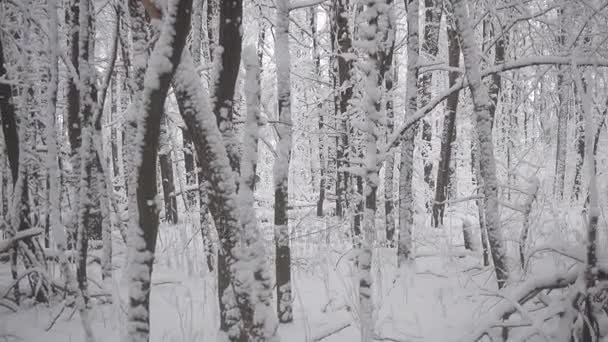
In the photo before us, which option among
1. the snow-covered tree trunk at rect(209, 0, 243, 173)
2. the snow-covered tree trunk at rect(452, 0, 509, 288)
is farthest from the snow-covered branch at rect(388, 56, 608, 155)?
the snow-covered tree trunk at rect(209, 0, 243, 173)

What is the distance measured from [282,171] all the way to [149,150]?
1584 millimetres

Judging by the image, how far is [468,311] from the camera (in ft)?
12.2

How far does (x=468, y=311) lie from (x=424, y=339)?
774mm

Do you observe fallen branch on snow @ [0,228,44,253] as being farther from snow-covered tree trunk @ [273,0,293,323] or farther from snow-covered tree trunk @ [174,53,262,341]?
snow-covered tree trunk @ [174,53,262,341]

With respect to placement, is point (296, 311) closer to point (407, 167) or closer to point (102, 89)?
point (407, 167)

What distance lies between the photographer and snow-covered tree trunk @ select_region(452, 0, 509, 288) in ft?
10.8

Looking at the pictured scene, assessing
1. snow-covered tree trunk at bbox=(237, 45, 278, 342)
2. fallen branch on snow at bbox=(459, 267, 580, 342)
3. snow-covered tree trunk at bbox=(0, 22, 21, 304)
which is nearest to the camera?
snow-covered tree trunk at bbox=(237, 45, 278, 342)

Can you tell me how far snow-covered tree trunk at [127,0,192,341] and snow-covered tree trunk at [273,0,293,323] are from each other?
4.90 ft

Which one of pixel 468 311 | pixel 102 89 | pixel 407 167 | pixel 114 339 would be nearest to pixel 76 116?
pixel 102 89

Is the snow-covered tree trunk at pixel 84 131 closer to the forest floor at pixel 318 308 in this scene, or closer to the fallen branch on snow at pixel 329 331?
the forest floor at pixel 318 308

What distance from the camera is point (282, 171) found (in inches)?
142

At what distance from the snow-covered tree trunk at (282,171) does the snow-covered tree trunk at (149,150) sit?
1494mm

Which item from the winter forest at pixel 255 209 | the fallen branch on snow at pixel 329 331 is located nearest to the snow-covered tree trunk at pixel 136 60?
the winter forest at pixel 255 209

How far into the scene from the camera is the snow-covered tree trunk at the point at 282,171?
11.9ft
